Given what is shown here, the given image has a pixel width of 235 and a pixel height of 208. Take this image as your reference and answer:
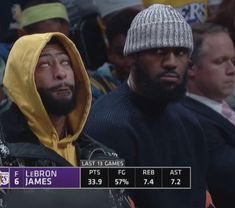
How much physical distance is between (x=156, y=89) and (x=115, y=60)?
49cm

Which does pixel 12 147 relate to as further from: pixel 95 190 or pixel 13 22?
Answer: pixel 13 22

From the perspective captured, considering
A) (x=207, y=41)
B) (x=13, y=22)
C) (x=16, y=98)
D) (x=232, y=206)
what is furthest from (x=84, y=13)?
(x=16, y=98)

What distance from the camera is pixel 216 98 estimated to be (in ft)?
10.3

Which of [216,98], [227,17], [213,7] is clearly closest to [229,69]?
[216,98]

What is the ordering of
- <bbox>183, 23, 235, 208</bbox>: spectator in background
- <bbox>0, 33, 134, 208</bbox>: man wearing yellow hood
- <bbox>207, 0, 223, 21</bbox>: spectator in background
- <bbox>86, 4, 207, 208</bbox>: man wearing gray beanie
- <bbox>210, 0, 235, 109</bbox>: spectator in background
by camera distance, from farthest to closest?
<bbox>207, 0, 223, 21</bbox>: spectator in background < <bbox>210, 0, 235, 109</bbox>: spectator in background < <bbox>183, 23, 235, 208</bbox>: spectator in background < <bbox>86, 4, 207, 208</bbox>: man wearing gray beanie < <bbox>0, 33, 134, 208</bbox>: man wearing yellow hood

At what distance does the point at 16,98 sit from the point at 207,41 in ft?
2.61

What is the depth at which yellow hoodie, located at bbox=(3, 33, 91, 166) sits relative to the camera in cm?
250

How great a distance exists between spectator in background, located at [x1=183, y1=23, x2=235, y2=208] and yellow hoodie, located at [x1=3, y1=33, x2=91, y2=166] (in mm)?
521

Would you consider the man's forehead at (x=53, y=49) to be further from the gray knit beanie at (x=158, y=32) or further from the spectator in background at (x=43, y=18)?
the spectator in background at (x=43, y=18)

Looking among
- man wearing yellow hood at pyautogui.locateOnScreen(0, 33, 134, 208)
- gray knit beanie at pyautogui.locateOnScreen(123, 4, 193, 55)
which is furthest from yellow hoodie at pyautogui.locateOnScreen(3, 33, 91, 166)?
gray knit beanie at pyautogui.locateOnScreen(123, 4, 193, 55)

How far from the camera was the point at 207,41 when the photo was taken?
10.3 ft

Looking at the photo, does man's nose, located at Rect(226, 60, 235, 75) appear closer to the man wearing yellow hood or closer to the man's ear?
the man's ear

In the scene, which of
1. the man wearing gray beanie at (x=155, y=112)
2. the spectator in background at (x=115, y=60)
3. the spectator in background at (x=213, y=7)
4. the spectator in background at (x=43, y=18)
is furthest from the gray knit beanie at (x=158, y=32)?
the spectator in background at (x=213, y=7)

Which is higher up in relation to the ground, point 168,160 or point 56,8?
point 56,8
